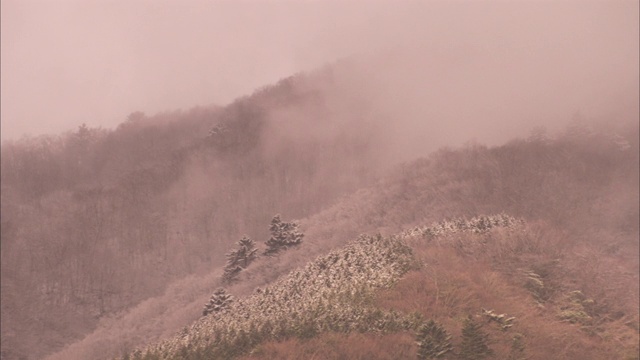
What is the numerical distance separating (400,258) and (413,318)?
8132mm

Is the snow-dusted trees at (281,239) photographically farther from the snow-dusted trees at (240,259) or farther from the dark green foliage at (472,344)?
the dark green foliage at (472,344)

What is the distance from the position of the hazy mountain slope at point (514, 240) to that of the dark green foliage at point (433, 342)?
1.33 metres

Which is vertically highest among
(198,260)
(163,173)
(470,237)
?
(163,173)

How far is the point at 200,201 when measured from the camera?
4747 inches

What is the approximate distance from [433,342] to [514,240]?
17.7m

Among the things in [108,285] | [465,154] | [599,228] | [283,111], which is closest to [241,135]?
[283,111]

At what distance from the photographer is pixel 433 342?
1820 cm

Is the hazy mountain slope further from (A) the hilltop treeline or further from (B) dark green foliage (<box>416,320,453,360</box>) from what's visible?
(A) the hilltop treeline

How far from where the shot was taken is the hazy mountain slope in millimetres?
25156

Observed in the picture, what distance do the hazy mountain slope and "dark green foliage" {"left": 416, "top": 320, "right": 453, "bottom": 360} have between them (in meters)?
1.33

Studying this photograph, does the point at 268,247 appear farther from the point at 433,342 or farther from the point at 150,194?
the point at 150,194

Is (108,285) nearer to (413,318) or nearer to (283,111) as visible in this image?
(283,111)

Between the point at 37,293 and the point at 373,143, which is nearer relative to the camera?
the point at 37,293

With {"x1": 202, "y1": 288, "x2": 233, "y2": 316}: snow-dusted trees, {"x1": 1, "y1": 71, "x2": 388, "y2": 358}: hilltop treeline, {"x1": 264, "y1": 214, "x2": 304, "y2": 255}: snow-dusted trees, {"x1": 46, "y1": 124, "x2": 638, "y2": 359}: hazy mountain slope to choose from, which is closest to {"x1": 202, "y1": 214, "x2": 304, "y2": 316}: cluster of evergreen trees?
{"x1": 264, "y1": 214, "x2": 304, "y2": 255}: snow-dusted trees
